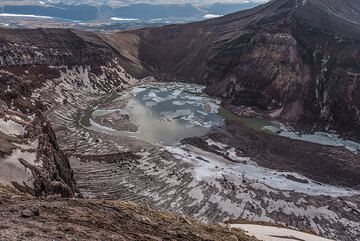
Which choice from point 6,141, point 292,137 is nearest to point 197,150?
point 292,137

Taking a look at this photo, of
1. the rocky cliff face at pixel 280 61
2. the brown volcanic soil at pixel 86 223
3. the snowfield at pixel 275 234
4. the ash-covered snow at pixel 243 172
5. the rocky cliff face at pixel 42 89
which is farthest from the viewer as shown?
the rocky cliff face at pixel 280 61

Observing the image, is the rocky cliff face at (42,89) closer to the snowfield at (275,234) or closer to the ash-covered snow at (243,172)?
the snowfield at (275,234)

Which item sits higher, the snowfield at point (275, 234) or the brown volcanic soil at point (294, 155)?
the snowfield at point (275, 234)

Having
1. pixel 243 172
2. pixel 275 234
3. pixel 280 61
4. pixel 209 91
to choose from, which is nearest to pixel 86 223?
pixel 275 234

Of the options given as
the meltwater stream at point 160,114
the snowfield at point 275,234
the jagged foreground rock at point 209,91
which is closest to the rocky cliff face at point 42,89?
the jagged foreground rock at point 209,91

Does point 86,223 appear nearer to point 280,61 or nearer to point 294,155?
point 294,155

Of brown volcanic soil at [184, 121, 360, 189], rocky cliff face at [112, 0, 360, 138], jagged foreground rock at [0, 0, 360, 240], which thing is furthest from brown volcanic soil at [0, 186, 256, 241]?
rocky cliff face at [112, 0, 360, 138]

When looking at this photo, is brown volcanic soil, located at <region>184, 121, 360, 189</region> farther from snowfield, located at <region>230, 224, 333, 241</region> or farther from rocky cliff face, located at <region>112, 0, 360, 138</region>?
snowfield, located at <region>230, 224, 333, 241</region>
